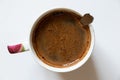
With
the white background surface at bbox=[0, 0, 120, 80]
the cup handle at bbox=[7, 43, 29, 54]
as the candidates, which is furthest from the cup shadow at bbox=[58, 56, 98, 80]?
the cup handle at bbox=[7, 43, 29, 54]

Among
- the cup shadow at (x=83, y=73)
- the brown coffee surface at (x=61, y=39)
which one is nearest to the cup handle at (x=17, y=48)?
the brown coffee surface at (x=61, y=39)

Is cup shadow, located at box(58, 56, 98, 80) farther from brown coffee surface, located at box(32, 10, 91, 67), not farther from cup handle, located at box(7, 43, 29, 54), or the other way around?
cup handle, located at box(7, 43, 29, 54)

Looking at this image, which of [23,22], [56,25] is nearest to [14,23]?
[23,22]

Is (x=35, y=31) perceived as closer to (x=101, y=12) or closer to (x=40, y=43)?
(x=40, y=43)

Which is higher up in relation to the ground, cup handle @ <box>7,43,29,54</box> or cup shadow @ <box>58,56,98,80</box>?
cup handle @ <box>7,43,29,54</box>

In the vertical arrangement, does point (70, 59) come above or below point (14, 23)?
below

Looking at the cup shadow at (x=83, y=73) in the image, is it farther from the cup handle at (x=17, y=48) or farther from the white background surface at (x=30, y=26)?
the cup handle at (x=17, y=48)
